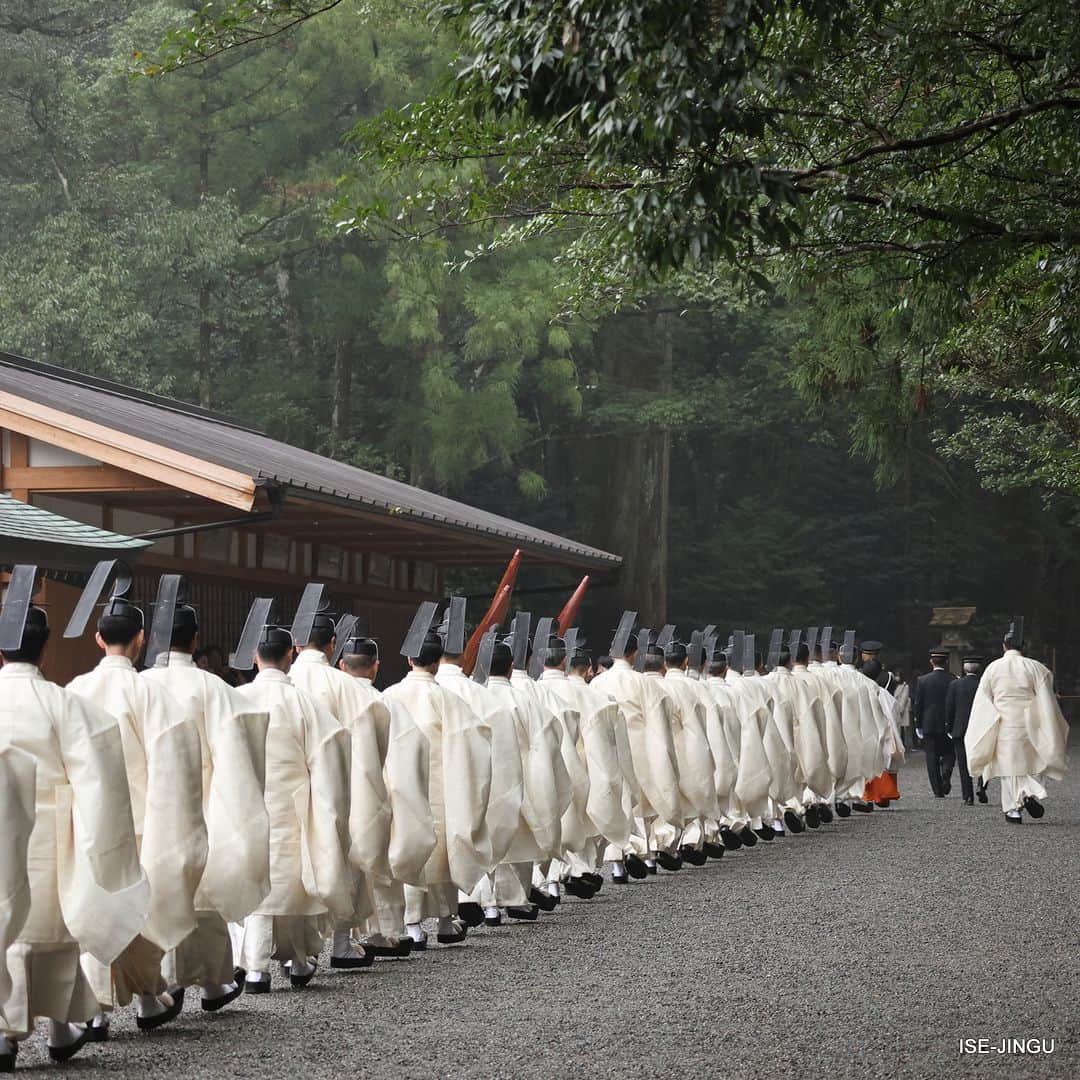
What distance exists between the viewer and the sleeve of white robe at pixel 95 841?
220 inches

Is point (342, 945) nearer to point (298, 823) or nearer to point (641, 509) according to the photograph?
point (298, 823)

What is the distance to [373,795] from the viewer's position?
7.89 meters

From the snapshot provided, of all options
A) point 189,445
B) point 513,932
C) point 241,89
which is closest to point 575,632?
point 513,932

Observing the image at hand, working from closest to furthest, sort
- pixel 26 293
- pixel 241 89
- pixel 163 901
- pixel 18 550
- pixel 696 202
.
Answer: pixel 696 202 < pixel 163 901 < pixel 18 550 < pixel 26 293 < pixel 241 89

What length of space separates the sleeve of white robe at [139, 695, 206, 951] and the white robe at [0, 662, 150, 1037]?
0.40 m

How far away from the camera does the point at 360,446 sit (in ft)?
93.4

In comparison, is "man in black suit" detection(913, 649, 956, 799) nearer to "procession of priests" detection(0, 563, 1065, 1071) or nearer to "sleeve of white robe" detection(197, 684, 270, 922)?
"procession of priests" detection(0, 563, 1065, 1071)

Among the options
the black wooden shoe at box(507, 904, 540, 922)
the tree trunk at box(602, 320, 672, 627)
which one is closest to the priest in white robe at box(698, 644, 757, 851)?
the black wooden shoe at box(507, 904, 540, 922)

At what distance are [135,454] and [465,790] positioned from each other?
4.56 meters

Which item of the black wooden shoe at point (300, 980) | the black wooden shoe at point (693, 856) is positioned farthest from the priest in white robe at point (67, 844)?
the black wooden shoe at point (693, 856)

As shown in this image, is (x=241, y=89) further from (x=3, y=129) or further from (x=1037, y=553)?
(x=1037, y=553)

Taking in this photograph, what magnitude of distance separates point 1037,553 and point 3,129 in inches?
936

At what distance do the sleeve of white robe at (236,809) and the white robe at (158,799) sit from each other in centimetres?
30

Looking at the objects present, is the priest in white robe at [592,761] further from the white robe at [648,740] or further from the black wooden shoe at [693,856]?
the black wooden shoe at [693,856]
